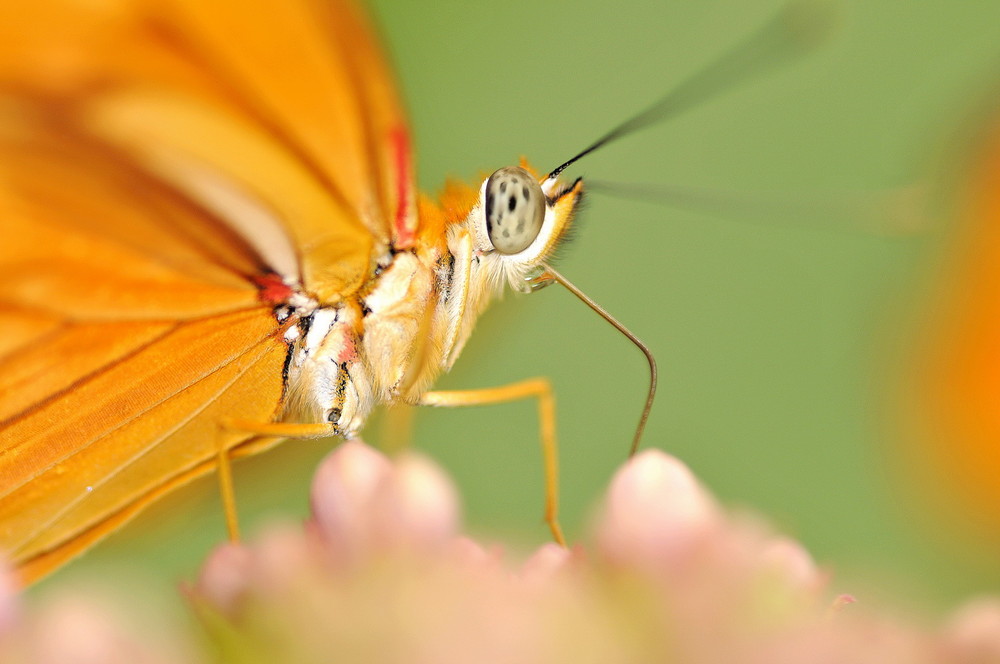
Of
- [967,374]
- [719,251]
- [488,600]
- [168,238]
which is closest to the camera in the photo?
[488,600]

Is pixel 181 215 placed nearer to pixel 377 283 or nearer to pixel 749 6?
pixel 377 283

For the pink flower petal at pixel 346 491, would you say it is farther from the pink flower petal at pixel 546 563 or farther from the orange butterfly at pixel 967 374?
the orange butterfly at pixel 967 374

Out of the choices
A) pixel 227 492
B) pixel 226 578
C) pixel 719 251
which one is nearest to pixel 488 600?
pixel 226 578

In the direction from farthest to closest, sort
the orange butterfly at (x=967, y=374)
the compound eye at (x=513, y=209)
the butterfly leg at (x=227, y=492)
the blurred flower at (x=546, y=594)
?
the orange butterfly at (x=967, y=374), the compound eye at (x=513, y=209), the butterfly leg at (x=227, y=492), the blurred flower at (x=546, y=594)

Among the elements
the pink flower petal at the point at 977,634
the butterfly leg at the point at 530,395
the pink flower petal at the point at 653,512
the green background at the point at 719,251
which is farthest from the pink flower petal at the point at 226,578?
the green background at the point at 719,251

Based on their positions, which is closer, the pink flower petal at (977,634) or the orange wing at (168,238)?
the pink flower petal at (977,634)

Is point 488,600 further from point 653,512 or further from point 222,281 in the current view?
point 222,281

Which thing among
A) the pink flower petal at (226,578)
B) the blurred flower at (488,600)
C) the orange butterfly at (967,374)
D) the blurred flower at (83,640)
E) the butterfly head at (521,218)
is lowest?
the blurred flower at (83,640)

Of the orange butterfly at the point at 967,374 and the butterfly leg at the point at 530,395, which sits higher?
the orange butterfly at the point at 967,374

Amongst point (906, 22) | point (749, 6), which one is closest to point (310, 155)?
point (749, 6)
